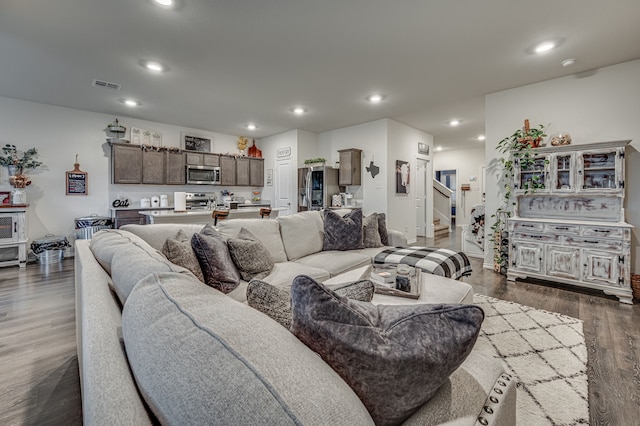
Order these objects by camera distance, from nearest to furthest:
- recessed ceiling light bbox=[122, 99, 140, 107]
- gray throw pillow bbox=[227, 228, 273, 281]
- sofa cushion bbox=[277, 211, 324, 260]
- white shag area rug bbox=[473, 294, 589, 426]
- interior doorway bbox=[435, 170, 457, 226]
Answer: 1. white shag area rug bbox=[473, 294, 589, 426]
2. gray throw pillow bbox=[227, 228, 273, 281]
3. sofa cushion bbox=[277, 211, 324, 260]
4. recessed ceiling light bbox=[122, 99, 140, 107]
5. interior doorway bbox=[435, 170, 457, 226]

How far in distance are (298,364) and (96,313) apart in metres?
0.67

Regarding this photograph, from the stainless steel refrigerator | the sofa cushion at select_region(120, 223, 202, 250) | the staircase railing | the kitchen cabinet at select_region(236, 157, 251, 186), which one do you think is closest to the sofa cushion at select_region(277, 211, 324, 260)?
the sofa cushion at select_region(120, 223, 202, 250)

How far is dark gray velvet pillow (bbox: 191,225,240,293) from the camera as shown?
2.02 meters

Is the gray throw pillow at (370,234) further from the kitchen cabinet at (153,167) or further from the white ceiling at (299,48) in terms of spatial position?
the kitchen cabinet at (153,167)

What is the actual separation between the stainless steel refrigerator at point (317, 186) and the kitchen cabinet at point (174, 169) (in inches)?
103

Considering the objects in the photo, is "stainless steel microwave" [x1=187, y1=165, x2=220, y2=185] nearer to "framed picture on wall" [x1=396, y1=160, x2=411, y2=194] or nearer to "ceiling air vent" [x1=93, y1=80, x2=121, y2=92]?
"ceiling air vent" [x1=93, y1=80, x2=121, y2=92]

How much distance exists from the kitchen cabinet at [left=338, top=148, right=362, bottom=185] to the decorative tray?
3.93 metres

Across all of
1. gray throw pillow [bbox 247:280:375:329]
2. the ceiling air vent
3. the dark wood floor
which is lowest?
the dark wood floor

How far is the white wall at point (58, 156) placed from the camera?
16.0 feet

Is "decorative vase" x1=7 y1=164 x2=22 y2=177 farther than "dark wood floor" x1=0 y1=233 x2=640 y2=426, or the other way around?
"decorative vase" x1=7 y1=164 x2=22 y2=177

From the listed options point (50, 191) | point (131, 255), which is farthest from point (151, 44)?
point (50, 191)

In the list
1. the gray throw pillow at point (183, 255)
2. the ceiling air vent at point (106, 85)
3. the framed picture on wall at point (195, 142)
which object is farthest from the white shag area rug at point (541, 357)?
the framed picture on wall at point (195, 142)

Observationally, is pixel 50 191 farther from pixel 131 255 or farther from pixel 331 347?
pixel 331 347

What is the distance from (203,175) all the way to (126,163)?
4.94 feet
